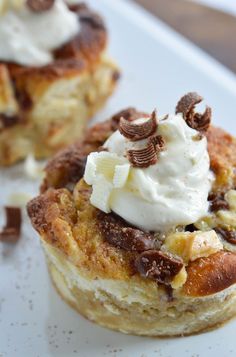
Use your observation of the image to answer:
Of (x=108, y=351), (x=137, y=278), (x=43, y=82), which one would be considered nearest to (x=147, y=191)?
(x=137, y=278)

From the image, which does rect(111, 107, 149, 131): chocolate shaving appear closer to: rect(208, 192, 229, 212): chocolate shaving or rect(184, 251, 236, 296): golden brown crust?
rect(208, 192, 229, 212): chocolate shaving

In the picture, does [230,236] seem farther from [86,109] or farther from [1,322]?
[86,109]

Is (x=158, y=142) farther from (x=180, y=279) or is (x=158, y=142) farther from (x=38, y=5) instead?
(x=38, y=5)

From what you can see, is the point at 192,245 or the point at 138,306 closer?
the point at 192,245

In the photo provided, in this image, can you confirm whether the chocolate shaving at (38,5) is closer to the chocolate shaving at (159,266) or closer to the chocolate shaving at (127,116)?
the chocolate shaving at (127,116)

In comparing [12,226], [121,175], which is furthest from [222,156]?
[12,226]

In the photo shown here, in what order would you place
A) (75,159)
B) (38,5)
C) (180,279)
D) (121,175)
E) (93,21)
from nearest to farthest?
(180,279)
(121,175)
(75,159)
(38,5)
(93,21)

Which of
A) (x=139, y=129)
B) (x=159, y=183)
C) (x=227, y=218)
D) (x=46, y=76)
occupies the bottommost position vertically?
(x=46, y=76)

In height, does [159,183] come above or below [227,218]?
above
